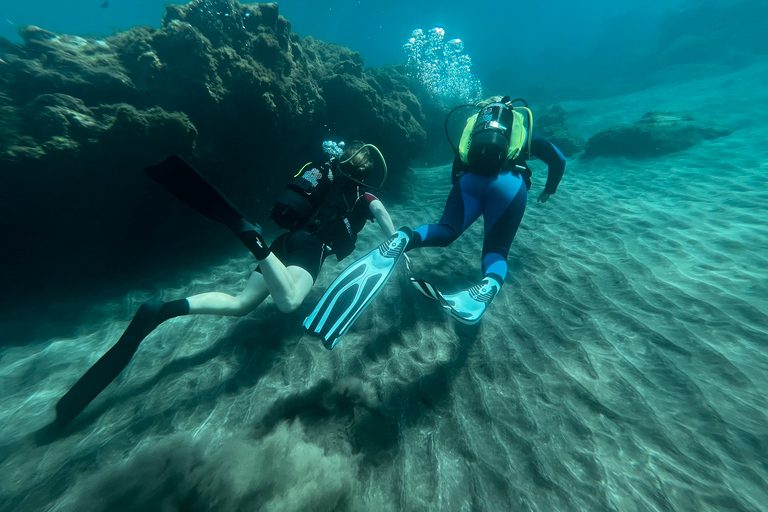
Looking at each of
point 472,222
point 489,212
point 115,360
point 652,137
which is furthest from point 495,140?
point 652,137

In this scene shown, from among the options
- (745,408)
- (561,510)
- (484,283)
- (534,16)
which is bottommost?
(561,510)

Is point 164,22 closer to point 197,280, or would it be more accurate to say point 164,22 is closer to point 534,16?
point 197,280

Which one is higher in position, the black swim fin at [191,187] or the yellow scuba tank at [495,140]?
the yellow scuba tank at [495,140]

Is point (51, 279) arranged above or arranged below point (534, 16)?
below

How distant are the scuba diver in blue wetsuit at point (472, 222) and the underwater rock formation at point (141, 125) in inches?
144

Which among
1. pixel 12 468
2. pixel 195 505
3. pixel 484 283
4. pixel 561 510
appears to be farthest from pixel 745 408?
pixel 12 468

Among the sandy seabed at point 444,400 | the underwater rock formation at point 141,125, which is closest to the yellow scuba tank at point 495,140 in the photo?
the sandy seabed at point 444,400

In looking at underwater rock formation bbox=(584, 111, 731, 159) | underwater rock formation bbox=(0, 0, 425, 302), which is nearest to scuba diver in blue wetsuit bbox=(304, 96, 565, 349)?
underwater rock formation bbox=(0, 0, 425, 302)

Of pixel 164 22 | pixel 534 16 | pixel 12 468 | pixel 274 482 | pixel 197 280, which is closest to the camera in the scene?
pixel 274 482

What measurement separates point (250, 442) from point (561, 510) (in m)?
2.25

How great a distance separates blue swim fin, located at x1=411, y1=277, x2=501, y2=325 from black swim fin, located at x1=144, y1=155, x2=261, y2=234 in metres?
1.87

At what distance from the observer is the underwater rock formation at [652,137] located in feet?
34.7

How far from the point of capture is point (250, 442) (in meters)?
2.19

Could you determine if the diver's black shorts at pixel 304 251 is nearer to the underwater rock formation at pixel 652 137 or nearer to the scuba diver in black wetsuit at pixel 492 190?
the scuba diver in black wetsuit at pixel 492 190
